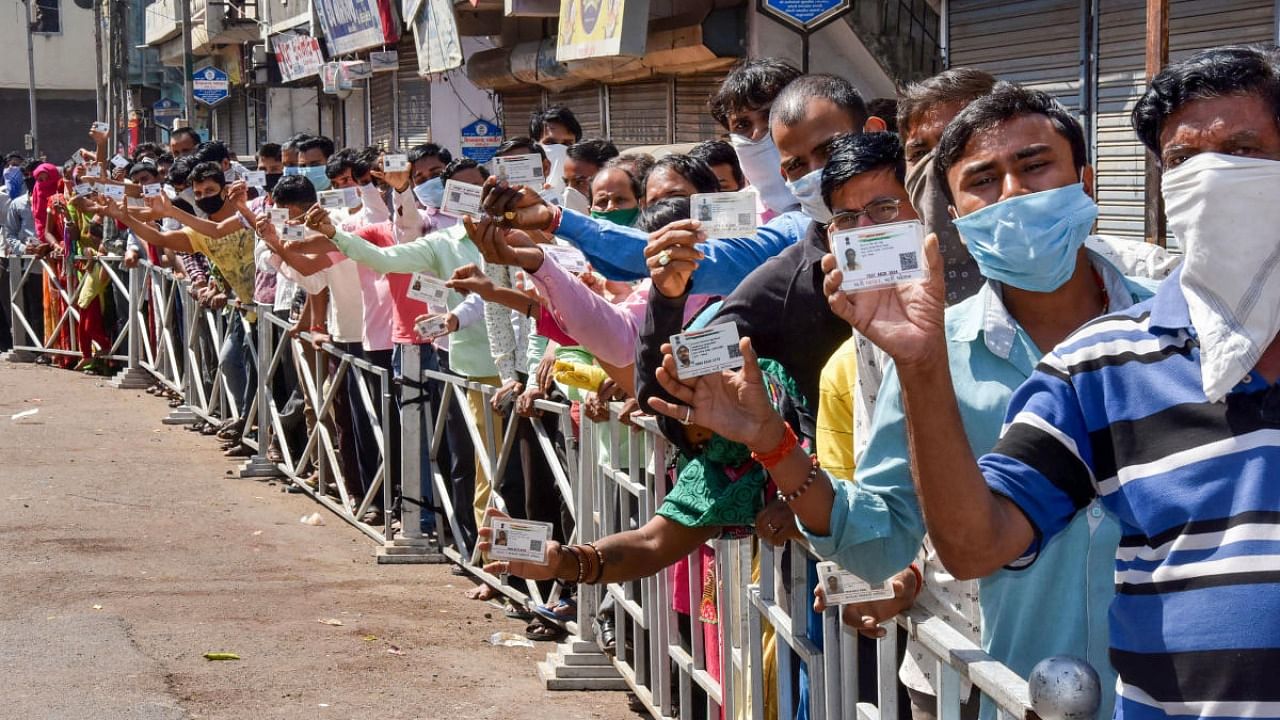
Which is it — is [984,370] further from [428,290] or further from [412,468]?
[412,468]

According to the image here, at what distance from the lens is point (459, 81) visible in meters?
24.3

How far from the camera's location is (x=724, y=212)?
3.80m

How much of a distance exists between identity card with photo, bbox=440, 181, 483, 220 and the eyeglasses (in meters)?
1.53

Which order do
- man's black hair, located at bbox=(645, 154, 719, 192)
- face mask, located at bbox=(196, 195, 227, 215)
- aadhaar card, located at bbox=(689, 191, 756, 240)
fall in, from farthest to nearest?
face mask, located at bbox=(196, 195, 227, 215)
man's black hair, located at bbox=(645, 154, 719, 192)
aadhaar card, located at bbox=(689, 191, 756, 240)

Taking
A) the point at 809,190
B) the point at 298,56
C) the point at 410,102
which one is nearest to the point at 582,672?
the point at 809,190

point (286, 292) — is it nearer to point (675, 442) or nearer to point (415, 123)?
point (675, 442)

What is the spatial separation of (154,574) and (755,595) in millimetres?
4703

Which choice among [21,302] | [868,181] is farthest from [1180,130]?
[21,302]

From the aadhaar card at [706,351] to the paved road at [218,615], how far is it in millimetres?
3329

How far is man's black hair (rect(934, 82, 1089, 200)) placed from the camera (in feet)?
9.84

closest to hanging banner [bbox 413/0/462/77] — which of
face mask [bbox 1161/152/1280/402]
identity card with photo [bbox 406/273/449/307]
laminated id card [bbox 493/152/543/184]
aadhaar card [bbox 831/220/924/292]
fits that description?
identity card with photo [bbox 406/273/449/307]

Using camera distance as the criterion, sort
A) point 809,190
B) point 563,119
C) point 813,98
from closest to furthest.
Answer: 1. point 809,190
2. point 813,98
3. point 563,119

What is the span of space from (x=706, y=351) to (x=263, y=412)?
8.79 metres

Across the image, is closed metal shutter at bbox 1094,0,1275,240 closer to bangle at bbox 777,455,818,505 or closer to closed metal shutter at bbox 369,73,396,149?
bangle at bbox 777,455,818,505
